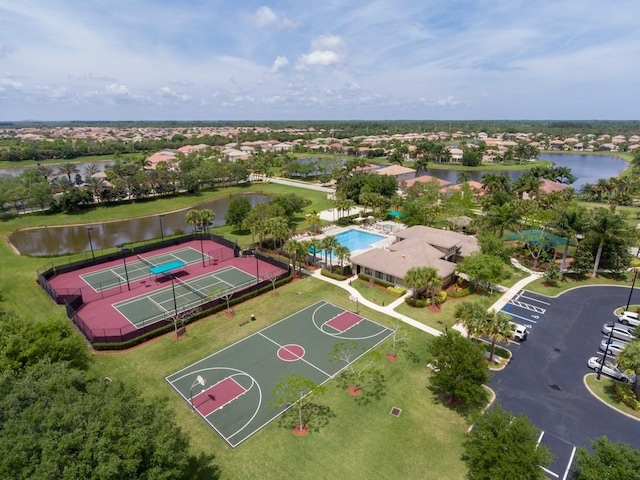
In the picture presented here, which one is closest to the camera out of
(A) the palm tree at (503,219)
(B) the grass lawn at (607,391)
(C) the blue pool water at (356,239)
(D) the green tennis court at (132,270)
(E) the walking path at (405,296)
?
(B) the grass lawn at (607,391)

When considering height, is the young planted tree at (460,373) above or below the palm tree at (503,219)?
below

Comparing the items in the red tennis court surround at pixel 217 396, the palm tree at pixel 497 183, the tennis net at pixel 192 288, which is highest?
the palm tree at pixel 497 183

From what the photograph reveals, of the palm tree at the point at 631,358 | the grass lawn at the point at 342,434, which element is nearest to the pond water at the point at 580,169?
the palm tree at the point at 631,358

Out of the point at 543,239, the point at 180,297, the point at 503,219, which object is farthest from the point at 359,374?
the point at 543,239

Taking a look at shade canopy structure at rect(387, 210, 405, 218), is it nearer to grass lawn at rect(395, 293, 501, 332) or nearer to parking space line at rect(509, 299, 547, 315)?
grass lawn at rect(395, 293, 501, 332)

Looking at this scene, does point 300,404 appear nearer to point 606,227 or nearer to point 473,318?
point 473,318

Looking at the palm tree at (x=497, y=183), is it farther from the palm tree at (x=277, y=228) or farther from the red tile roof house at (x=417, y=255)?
the palm tree at (x=277, y=228)

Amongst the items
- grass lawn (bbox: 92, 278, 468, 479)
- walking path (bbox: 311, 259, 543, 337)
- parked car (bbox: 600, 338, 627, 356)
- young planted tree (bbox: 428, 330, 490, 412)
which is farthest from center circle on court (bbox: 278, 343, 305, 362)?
parked car (bbox: 600, 338, 627, 356)
